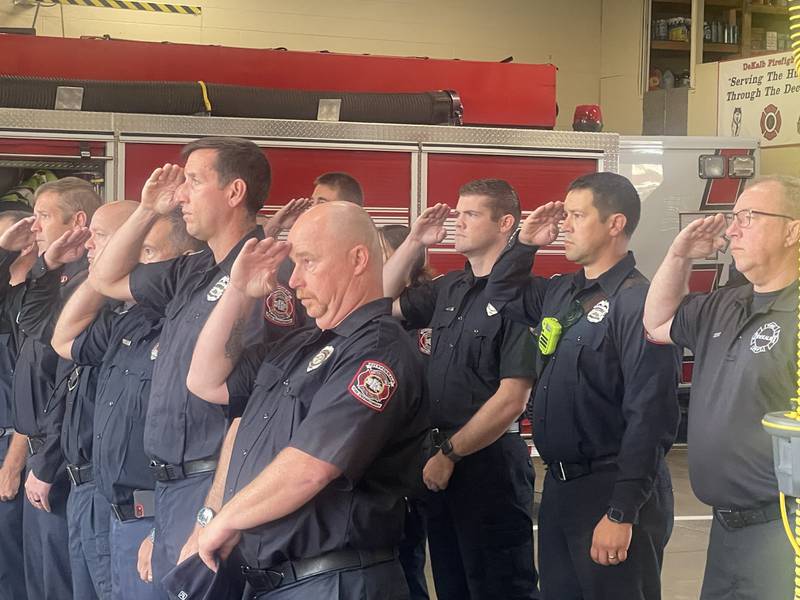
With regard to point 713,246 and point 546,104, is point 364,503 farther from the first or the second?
point 546,104

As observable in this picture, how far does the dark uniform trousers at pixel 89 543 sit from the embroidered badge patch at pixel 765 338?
2547 millimetres

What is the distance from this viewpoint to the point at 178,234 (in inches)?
170

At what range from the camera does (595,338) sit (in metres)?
3.98

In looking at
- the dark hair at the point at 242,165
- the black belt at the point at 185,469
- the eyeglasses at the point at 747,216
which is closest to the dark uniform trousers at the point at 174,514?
the black belt at the point at 185,469

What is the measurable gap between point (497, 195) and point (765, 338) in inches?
70.8

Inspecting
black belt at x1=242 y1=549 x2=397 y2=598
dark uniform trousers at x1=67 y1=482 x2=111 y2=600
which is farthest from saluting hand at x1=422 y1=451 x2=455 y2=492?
black belt at x1=242 y1=549 x2=397 y2=598

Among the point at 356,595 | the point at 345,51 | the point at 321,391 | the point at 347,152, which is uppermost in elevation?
the point at 345,51

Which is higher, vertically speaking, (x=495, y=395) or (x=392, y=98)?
(x=392, y=98)

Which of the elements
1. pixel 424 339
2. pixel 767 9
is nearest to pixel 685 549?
pixel 424 339

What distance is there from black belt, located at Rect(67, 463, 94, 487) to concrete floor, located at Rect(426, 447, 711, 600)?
220 cm

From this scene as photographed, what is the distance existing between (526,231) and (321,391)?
169 centimetres

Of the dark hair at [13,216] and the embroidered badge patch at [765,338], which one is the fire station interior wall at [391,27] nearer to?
the dark hair at [13,216]

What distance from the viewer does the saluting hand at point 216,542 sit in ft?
9.59

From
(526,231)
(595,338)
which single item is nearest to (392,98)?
(526,231)
